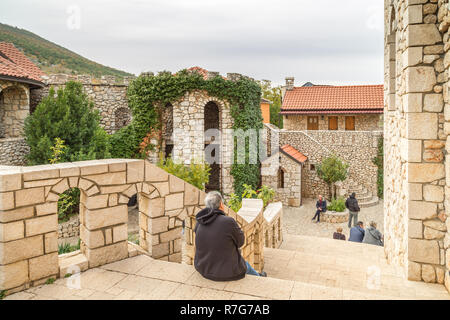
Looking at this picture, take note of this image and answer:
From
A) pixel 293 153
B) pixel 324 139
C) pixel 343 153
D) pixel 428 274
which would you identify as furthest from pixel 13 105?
pixel 343 153

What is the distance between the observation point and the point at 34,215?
3.41m

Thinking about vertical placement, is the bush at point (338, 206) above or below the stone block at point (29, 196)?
below

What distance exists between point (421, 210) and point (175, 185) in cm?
313

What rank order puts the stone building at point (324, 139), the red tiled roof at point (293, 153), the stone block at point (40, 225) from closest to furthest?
the stone block at point (40, 225) < the red tiled roof at point (293, 153) < the stone building at point (324, 139)

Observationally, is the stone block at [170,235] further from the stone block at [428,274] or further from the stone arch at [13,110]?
the stone arch at [13,110]

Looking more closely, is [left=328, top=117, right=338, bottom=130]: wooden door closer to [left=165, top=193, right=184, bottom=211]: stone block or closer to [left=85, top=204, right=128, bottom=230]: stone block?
[left=165, top=193, right=184, bottom=211]: stone block

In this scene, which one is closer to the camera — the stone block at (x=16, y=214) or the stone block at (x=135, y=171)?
the stone block at (x=16, y=214)

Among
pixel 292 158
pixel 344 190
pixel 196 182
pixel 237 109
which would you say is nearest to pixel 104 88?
pixel 237 109

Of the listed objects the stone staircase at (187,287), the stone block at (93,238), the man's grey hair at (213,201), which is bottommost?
the stone staircase at (187,287)

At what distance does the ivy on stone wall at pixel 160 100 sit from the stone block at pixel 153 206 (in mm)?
10433

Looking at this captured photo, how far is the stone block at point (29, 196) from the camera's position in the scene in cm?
327

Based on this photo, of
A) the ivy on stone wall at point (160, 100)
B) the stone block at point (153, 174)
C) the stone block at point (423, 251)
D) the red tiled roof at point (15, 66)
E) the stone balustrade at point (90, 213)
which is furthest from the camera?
the ivy on stone wall at point (160, 100)

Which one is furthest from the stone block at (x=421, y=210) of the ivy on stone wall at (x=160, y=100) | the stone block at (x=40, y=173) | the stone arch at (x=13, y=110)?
the stone arch at (x=13, y=110)
